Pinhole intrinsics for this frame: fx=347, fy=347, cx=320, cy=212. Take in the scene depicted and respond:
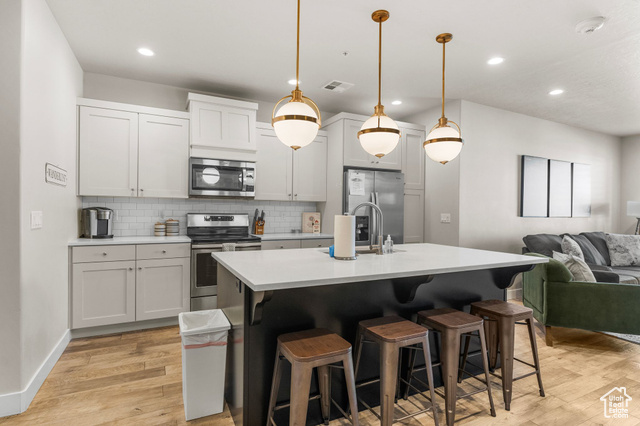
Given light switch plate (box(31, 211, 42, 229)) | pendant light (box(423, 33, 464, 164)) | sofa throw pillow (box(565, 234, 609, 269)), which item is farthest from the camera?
sofa throw pillow (box(565, 234, 609, 269))

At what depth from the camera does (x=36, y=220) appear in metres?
2.34

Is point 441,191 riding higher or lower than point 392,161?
lower

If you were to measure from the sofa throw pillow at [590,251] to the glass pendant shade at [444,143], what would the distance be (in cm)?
352

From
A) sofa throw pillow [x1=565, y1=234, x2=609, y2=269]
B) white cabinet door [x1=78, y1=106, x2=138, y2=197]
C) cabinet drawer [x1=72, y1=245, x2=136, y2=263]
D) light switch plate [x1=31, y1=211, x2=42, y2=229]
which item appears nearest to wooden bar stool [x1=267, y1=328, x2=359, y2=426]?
light switch plate [x1=31, y1=211, x2=42, y2=229]

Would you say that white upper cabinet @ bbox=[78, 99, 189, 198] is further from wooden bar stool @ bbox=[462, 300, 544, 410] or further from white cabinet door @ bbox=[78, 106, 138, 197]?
wooden bar stool @ bbox=[462, 300, 544, 410]

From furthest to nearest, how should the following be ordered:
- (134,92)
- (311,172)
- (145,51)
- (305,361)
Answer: (311,172) < (134,92) < (145,51) < (305,361)

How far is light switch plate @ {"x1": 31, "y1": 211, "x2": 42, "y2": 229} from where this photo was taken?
2.28 m

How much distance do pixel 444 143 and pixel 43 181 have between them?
294 centimetres

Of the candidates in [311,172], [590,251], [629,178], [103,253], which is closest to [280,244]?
[311,172]

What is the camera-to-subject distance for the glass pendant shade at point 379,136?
2.32 m

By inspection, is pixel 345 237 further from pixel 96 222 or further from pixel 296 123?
pixel 96 222

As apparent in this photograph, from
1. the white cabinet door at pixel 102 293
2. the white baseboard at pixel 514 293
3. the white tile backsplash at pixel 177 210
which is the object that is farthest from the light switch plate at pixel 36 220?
the white baseboard at pixel 514 293

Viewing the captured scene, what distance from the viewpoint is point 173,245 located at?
357 centimetres

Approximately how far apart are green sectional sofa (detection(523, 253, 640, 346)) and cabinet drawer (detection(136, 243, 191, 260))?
11.5 feet
